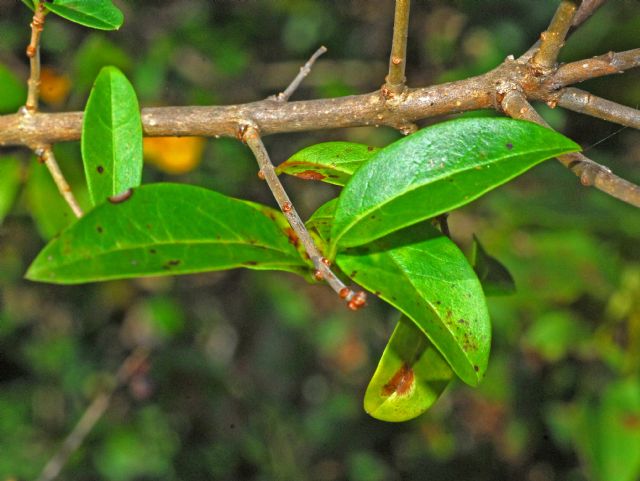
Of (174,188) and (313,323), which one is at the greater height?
(313,323)

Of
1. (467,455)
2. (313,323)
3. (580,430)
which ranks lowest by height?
(580,430)

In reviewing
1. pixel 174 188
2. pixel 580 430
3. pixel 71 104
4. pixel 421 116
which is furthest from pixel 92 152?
pixel 580 430

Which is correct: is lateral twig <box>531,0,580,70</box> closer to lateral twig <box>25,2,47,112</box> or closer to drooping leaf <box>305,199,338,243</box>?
drooping leaf <box>305,199,338,243</box>

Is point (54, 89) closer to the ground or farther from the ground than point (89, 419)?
farther from the ground

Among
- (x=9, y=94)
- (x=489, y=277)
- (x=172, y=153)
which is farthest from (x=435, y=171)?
(x=172, y=153)

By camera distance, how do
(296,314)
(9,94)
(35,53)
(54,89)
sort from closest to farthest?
(35,53) < (9,94) < (54,89) < (296,314)

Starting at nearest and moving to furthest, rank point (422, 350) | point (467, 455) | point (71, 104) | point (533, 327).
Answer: point (422, 350) → point (71, 104) → point (533, 327) → point (467, 455)

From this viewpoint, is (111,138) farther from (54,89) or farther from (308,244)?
(54,89)

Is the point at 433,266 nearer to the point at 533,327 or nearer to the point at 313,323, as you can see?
the point at 533,327
